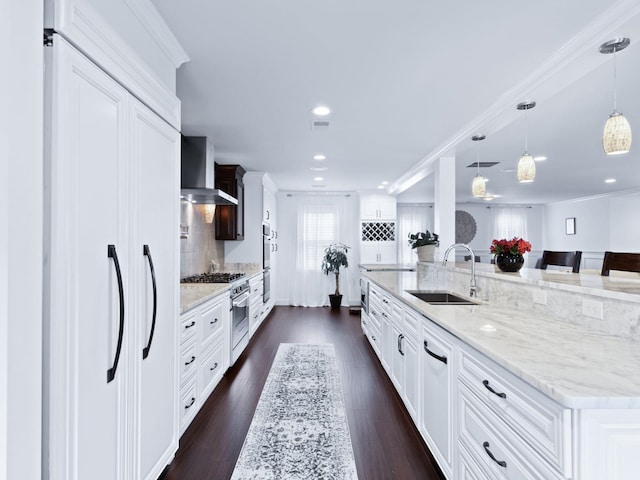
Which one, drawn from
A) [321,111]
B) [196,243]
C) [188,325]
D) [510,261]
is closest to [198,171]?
[196,243]

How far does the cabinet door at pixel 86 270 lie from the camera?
1.12m

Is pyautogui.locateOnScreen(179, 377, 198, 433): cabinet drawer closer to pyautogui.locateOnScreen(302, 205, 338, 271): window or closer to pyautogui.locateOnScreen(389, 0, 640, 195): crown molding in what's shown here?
pyautogui.locateOnScreen(389, 0, 640, 195): crown molding

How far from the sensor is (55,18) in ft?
3.63

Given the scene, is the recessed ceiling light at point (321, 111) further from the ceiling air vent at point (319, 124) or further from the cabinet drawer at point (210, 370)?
the cabinet drawer at point (210, 370)

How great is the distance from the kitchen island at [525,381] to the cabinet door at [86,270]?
1.47 metres

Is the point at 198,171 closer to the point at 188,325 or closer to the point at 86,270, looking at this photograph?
the point at 188,325

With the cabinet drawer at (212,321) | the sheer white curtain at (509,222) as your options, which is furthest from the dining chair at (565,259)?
the sheer white curtain at (509,222)

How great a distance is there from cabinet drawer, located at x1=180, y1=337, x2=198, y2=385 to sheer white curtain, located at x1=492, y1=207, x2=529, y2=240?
916 centimetres

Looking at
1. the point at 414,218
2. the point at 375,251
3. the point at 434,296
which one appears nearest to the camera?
the point at 434,296

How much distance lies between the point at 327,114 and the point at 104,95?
208 centimetres

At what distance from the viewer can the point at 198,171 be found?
11.9ft

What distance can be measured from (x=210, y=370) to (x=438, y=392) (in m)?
1.90

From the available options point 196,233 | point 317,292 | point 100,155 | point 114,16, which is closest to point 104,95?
point 100,155

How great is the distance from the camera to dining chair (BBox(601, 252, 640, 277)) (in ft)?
10.2
